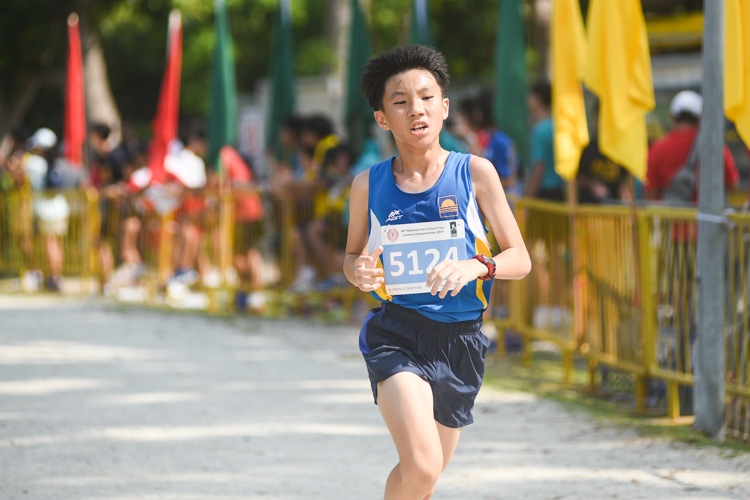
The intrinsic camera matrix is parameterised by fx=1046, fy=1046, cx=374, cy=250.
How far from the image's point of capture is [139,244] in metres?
14.0

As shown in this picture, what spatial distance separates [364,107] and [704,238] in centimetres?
749

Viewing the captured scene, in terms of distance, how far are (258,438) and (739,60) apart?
3738 millimetres

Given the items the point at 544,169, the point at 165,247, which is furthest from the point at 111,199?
the point at 544,169

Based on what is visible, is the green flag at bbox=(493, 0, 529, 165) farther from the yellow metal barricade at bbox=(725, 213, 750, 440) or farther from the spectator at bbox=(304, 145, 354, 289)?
the yellow metal barricade at bbox=(725, 213, 750, 440)

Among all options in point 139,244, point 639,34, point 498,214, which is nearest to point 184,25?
point 139,244

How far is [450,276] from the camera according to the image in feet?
12.0

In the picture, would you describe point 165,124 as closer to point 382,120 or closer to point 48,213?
point 48,213

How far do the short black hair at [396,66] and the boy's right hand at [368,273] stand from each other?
25.3 inches

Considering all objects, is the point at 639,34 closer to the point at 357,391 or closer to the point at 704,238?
the point at 704,238

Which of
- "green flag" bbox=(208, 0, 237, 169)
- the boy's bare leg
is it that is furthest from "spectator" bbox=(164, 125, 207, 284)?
Result: the boy's bare leg

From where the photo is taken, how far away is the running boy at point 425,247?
4023 mm

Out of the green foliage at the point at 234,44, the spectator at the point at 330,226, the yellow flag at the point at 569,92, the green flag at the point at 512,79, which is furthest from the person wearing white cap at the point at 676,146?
the green foliage at the point at 234,44

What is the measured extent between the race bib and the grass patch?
2770 millimetres

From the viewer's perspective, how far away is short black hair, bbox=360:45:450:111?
410cm
